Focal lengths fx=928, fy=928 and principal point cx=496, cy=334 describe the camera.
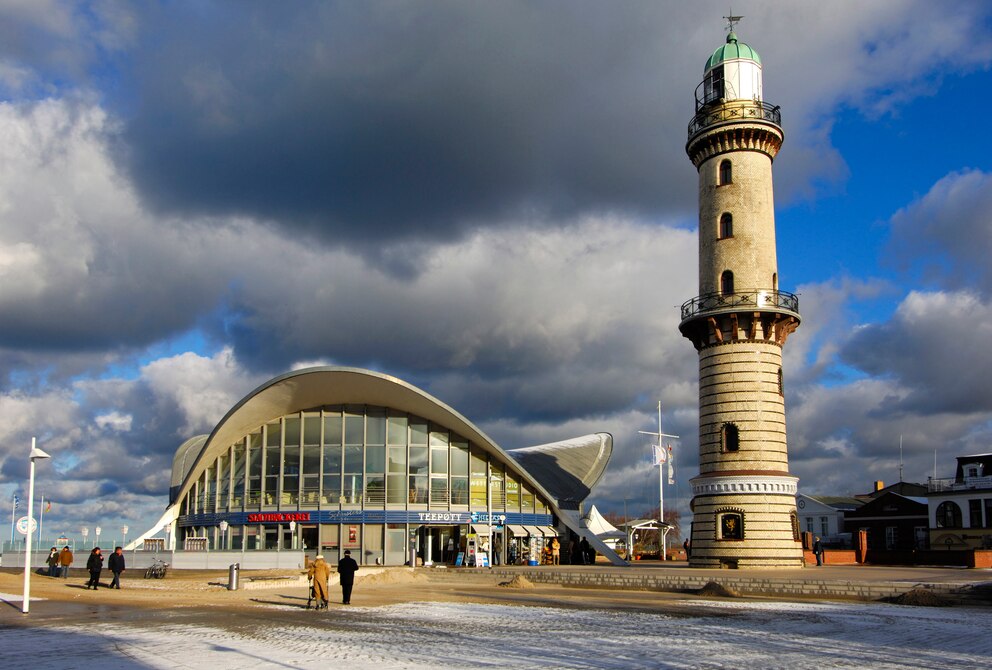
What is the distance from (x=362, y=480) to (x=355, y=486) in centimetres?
45

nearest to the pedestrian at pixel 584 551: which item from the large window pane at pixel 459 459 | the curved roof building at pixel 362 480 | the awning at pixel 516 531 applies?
the curved roof building at pixel 362 480

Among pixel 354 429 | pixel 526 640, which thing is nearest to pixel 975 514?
pixel 354 429

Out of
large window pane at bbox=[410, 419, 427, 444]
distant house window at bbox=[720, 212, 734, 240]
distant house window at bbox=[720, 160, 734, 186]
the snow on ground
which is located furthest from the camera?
large window pane at bbox=[410, 419, 427, 444]

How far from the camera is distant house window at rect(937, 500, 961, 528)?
196ft

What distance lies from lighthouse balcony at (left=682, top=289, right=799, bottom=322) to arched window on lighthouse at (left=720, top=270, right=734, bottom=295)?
28 centimetres

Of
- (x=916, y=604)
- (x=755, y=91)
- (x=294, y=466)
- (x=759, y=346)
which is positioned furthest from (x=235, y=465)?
(x=916, y=604)

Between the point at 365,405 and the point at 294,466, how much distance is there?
471 cm

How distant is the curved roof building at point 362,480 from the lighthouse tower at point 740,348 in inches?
513

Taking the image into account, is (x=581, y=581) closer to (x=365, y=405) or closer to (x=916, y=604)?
(x=916, y=604)

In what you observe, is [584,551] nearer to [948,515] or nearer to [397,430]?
[397,430]

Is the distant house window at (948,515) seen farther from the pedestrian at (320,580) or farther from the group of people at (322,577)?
the pedestrian at (320,580)

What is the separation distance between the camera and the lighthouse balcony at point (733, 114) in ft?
125

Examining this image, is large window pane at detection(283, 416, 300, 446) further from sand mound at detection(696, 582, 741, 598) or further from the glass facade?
sand mound at detection(696, 582, 741, 598)

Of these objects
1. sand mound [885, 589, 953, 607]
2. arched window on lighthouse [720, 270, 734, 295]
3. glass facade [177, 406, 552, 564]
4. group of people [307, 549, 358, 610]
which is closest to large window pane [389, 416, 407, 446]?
glass facade [177, 406, 552, 564]
